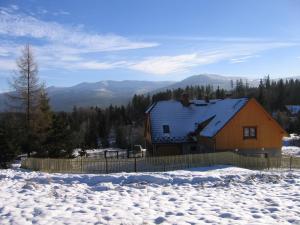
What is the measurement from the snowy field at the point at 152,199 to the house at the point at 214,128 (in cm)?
1678

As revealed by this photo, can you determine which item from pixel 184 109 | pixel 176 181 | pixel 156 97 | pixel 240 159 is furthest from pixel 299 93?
pixel 176 181

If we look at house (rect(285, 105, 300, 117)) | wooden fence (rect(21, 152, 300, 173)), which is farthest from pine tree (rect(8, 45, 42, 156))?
house (rect(285, 105, 300, 117))

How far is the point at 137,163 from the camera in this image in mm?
27844

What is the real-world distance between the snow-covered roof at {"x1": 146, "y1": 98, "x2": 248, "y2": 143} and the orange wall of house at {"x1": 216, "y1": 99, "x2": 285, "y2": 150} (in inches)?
28.1

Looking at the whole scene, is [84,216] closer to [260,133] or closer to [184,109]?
[260,133]

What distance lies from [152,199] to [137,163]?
43.1ft

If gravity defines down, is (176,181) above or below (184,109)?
below

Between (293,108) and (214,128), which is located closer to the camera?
(214,128)

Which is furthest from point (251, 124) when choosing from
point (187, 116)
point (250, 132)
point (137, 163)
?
point (137, 163)

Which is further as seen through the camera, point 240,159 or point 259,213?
point 240,159

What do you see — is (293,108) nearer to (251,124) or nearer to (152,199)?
(251,124)

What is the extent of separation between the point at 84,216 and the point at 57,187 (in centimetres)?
592

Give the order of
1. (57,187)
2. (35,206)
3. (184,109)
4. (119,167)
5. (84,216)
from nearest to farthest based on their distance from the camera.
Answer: (84,216) → (35,206) → (57,187) → (119,167) → (184,109)

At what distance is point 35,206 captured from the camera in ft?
43.1
